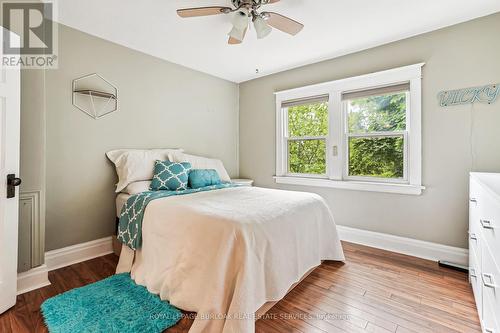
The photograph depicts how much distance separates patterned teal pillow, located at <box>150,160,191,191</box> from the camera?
2592mm

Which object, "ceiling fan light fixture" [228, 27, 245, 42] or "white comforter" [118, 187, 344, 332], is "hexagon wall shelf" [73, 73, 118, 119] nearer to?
"white comforter" [118, 187, 344, 332]

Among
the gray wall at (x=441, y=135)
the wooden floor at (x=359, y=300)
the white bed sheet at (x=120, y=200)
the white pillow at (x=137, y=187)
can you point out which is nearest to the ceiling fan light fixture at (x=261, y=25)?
the gray wall at (x=441, y=135)

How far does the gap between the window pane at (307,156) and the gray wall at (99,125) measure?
1.56 metres

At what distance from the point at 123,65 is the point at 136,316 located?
2.69 metres

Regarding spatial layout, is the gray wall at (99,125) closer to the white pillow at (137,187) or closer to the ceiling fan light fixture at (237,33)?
the white pillow at (137,187)

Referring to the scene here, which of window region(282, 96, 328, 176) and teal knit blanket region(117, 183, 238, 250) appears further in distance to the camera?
window region(282, 96, 328, 176)

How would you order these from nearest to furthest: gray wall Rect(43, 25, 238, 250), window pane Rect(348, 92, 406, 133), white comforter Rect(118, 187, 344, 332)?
white comforter Rect(118, 187, 344, 332) < gray wall Rect(43, 25, 238, 250) < window pane Rect(348, 92, 406, 133)

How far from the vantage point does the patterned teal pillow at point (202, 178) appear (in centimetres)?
280

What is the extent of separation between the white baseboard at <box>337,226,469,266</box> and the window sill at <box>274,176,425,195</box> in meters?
0.54

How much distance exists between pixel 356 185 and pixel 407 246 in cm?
87

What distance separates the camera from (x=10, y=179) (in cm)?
166

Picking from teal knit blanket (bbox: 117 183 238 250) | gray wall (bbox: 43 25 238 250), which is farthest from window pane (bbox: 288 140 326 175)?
teal knit blanket (bbox: 117 183 238 250)

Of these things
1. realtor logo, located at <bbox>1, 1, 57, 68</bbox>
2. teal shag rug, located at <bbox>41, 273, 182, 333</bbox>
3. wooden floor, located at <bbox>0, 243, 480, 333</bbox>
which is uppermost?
realtor logo, located at <bbox>1, 1, 57, 68</bbox>

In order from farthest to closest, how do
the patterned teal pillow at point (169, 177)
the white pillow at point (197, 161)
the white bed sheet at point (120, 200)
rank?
the white pillow at point (197, 161) < the patterned teal pillow at point (169, 177) < the white bed sheet at point (120, 200)
